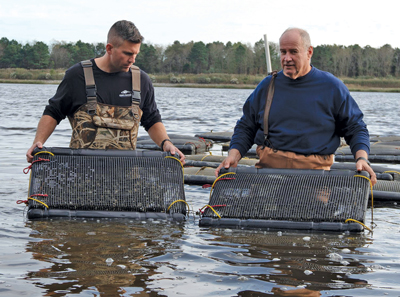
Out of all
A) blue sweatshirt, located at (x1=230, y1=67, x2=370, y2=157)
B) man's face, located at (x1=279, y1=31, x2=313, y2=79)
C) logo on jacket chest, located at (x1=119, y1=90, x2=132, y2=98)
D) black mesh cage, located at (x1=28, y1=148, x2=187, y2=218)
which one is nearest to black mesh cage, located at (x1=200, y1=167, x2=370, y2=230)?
blue sweatshirt, located at (x1=230, y1=67, x2=370, y2=157)

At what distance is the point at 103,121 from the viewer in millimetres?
5418

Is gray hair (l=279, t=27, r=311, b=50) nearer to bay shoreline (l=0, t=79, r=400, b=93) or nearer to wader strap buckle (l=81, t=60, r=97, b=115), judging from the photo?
wader strap buckle (l=81, t=60, r=97, b=115)

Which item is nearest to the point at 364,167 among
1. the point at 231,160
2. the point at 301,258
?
the point at 301,258

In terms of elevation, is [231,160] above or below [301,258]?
above

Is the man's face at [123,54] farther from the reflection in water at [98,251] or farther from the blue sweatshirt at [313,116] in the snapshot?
the reflection in water at [98,251]

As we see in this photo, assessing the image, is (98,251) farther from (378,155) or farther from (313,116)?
(378,155)

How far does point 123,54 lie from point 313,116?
184 cm

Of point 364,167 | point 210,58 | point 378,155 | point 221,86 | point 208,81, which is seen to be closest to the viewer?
point 364,167

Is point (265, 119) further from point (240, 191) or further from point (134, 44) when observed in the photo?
point (134, 44)

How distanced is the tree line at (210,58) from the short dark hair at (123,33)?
105m

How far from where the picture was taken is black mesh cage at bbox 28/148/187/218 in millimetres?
5316

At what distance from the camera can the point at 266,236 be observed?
5047 mm

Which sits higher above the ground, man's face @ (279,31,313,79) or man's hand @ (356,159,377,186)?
man's face @ (279,31,313,79)

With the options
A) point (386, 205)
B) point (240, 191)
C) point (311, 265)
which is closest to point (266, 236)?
point (240, 191)
